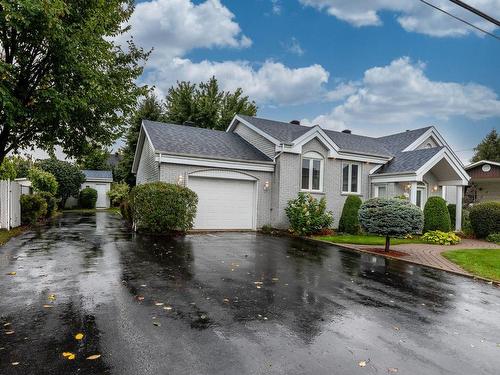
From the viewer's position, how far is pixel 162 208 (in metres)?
13.4

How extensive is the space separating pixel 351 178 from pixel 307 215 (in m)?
4.36

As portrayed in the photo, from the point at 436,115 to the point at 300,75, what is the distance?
1222cm

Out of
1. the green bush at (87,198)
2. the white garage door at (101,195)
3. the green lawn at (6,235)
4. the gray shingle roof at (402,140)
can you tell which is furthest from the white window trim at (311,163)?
the white garage door at (101,195)

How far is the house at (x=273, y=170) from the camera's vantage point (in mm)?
15797

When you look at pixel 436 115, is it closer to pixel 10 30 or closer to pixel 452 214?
pixel 452 214

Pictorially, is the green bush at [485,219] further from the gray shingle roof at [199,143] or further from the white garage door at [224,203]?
the white garage door at [224,203]

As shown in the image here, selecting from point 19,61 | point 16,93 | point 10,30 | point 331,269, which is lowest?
point 331,269

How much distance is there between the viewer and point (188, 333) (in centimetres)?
424

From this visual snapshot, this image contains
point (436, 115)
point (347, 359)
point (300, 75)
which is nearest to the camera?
point (347, 359)

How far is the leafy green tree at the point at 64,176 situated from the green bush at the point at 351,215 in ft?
81.3

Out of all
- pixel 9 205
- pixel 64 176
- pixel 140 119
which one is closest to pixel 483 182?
pixel 140 119

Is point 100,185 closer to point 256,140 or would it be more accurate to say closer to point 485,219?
point 256,140

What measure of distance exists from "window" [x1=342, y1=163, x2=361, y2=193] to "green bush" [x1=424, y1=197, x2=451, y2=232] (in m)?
3.58

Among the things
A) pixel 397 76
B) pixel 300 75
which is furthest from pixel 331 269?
pixel 300 75
